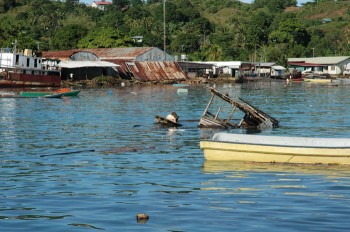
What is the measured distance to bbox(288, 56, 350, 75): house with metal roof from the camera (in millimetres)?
132500

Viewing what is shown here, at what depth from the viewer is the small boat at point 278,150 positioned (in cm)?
2136

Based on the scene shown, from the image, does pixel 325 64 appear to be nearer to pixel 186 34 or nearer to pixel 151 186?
pixel 186 34

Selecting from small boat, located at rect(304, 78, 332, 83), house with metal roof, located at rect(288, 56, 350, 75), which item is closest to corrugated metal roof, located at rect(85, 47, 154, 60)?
small boat, located at rect(304, 78, 332, 83)

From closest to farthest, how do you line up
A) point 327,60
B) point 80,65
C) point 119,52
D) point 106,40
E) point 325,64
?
1. point 80,65
2. point 119,52
3. point 106,40
4. point 325,64
5. point 327,60

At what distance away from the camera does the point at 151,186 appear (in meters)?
19.3

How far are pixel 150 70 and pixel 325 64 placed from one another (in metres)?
43.2

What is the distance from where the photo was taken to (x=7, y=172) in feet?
71.4

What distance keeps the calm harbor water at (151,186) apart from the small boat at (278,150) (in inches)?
12.2

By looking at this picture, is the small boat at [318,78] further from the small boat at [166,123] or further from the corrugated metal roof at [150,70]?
the small boat at [166,123]

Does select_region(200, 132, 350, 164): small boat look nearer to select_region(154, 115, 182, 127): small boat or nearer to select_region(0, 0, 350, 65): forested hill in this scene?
select_region(154, 115, 182, 127): small boat

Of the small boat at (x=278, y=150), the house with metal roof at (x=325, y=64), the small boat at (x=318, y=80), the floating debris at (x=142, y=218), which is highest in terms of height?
the house with metal roof at (x=325, y=64)

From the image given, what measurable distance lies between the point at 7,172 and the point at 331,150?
32.9 ft

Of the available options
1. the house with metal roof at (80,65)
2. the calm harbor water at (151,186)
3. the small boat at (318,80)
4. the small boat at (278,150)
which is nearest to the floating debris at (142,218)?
the calm harbor water at (151,186)

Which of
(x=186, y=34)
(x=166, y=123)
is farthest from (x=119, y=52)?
(x=166, y=123)
